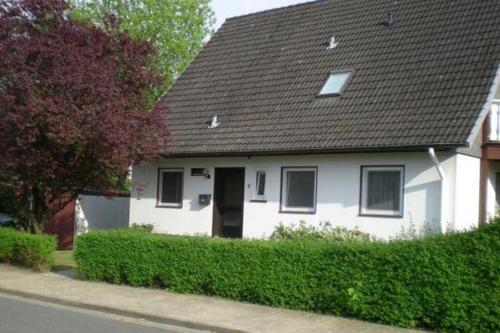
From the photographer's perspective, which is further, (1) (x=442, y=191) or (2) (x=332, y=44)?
(2) (x=332, y=44)

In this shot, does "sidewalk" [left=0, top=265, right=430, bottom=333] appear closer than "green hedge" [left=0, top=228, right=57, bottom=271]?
Yes

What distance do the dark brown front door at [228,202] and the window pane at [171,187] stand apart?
151 cm

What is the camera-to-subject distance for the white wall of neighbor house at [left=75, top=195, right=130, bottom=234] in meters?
24.0

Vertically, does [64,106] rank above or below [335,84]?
below

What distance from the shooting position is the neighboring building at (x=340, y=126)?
1420 centimetres

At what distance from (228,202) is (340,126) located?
13.8 feet

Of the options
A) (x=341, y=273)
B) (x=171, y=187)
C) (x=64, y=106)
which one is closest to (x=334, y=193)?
(x=341, y=273)

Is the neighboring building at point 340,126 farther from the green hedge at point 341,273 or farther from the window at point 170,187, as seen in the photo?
the green hedge at point 341,273

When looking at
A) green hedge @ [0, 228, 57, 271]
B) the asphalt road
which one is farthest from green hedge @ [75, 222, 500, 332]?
green hedge @ [0, 228, 57, 271]

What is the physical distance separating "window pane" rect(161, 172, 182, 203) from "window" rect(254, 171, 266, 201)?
9.59ft

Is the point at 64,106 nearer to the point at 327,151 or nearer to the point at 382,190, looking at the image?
the point at 327,151

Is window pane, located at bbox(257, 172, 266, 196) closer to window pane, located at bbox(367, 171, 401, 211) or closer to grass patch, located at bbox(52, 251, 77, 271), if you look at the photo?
window pane, located at bbox(367, 171, 401, 211)

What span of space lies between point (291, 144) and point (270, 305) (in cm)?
524

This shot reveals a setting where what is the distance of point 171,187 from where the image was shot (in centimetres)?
1955
